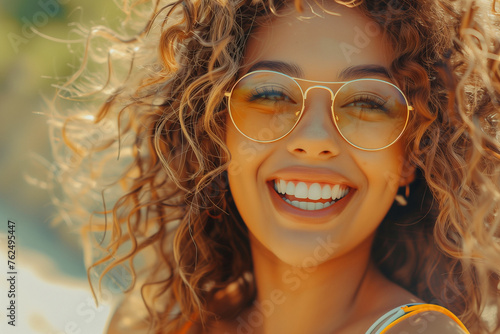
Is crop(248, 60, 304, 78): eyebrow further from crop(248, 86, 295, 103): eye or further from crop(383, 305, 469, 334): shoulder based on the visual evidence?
crop(383, 305, 469, 334): shoulder

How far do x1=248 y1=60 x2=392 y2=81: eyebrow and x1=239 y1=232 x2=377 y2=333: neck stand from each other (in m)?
0.55

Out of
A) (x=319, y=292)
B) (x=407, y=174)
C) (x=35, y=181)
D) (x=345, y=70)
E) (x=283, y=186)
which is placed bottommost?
(x=35, y=181)

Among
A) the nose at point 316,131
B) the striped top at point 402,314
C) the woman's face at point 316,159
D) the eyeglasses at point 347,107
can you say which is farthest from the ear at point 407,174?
the striped top at point 402,314

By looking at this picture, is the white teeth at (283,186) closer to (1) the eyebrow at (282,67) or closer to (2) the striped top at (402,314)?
(1) the eyebrow at (282,67)

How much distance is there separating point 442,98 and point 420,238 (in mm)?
535

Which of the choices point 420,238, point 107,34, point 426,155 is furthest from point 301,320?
point 107,34

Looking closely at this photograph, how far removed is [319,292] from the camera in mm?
1886

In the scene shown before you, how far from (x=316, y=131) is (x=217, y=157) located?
440 millimetres

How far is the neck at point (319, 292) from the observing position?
1.88 meters

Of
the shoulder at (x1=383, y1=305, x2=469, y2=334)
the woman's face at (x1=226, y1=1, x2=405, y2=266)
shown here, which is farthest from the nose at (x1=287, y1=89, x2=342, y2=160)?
the shoulder at (x1=383, y1=305, x2=469, y2=334)

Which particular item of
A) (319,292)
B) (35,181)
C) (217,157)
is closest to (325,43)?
(217,157)

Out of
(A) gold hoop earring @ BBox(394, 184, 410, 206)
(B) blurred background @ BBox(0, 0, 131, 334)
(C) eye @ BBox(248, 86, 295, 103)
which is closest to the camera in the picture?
(C) eye @ BBox(248, 86, 295, 103)

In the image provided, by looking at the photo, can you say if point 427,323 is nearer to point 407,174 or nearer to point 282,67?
point 407,174

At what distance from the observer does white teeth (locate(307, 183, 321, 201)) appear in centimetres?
174
